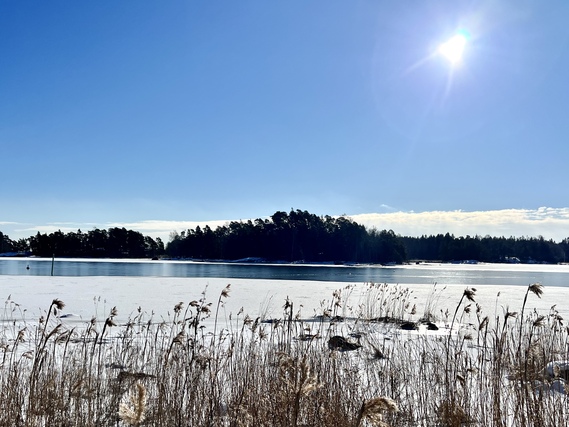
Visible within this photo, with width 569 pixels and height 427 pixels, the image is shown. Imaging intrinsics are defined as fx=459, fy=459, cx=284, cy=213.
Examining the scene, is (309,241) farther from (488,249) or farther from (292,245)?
(488,249)

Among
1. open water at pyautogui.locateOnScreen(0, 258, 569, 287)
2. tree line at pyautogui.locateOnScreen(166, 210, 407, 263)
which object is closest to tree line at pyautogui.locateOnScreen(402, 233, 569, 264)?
tree line at pyautogui.locateOnScreen(166, 210, 407, 263)

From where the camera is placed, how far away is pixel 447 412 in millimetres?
4926

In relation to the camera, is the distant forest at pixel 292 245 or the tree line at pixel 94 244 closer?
the distant forest at pixel 292 245

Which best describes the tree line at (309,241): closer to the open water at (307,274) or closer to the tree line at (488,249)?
the tree line at (488,249)

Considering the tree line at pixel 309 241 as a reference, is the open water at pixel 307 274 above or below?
below

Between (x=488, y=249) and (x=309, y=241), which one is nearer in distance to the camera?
(x=309, y=241)

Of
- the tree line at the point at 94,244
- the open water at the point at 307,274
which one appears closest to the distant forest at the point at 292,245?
the tree line at the point at 94,244

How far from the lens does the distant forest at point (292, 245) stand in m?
122

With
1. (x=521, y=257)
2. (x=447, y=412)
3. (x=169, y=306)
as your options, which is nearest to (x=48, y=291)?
(x=169, y=306)

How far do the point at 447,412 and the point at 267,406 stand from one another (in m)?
1.95

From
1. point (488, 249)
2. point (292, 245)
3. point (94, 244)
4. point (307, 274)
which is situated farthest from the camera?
point (488, 249)

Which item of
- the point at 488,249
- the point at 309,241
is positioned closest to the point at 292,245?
the point at 309,241

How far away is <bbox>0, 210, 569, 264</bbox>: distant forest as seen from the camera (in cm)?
12219

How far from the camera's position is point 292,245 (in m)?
121
